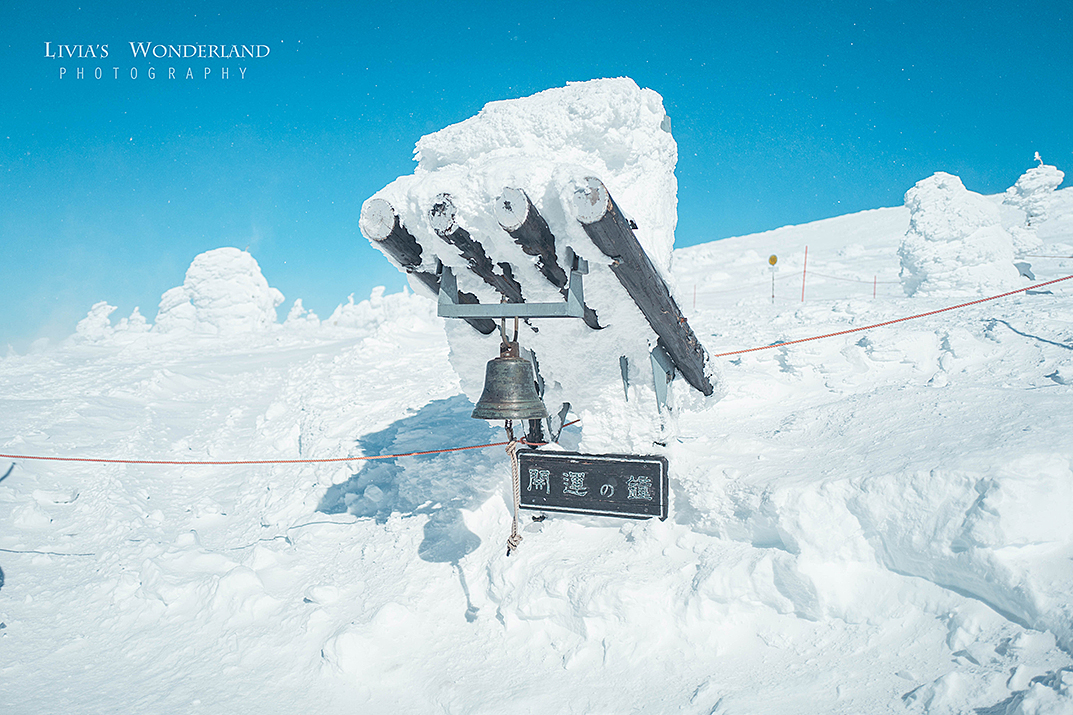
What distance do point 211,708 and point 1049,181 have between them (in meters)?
51.2

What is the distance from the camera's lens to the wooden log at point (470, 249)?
376cm

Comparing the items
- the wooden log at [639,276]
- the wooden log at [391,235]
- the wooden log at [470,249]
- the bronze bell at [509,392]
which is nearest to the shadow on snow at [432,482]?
the bronze bell at [509,392]

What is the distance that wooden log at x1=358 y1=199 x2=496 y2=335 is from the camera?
390 cm

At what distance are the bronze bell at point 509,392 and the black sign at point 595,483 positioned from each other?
134cm

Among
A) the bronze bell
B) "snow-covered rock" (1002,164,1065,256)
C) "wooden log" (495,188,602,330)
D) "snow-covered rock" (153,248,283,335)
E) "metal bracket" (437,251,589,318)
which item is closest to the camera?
"wooden log" (495,188,602,330)

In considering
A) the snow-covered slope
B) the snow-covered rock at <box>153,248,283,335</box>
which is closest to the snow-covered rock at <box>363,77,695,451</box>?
the snow-covered slope

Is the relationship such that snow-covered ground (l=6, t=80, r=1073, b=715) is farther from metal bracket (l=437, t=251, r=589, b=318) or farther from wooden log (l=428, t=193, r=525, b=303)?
metal bracket (l=437, t=251, r=589, b=318)

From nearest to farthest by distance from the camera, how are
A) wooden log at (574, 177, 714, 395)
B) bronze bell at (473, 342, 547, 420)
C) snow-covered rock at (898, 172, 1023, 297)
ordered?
wooden log at (574, 177, 714, 395), bronze bell at (473, 342, 547, 420), snow-covered rock at (898, 172, 1023, 297)

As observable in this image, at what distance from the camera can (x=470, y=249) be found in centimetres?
401

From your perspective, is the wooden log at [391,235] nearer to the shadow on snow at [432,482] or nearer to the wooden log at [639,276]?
the wooden log at [639,276]

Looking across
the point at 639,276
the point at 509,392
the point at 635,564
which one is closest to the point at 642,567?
the point at 635,564

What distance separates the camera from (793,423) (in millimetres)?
6465

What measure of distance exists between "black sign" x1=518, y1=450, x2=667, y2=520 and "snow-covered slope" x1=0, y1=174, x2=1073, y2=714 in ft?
1.18

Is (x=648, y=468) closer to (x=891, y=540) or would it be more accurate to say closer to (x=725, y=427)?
(x=891, y=540)
